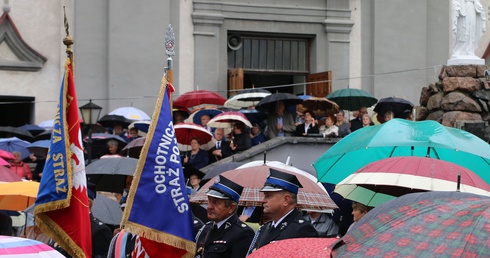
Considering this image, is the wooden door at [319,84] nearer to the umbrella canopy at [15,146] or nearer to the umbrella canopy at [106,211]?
the umbrella canopy at [15,146]

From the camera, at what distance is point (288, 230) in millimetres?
8133

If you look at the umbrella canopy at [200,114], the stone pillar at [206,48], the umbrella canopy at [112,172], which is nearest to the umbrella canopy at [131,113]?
the umbrella canopy at [200,114]

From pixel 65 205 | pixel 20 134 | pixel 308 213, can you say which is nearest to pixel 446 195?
pixel 65 205

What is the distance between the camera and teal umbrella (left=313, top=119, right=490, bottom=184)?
9.80 metres

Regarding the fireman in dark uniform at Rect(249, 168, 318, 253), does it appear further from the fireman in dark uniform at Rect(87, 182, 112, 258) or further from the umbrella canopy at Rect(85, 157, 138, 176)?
the umbrella canopy at Rect(85, 157, 138, 176)

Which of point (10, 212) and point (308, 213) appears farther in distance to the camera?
point (10, 212)

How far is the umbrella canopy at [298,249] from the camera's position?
16.6 feet

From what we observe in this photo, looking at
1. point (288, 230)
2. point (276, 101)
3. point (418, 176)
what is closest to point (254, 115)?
point (276, 101)

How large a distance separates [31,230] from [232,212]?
10.8 ft

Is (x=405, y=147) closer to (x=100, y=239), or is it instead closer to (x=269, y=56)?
(x=100, y=239)

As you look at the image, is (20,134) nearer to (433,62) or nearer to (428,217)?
(433,62)

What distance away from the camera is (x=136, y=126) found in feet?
68.5

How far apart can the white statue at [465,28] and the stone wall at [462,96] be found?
190 millimetres

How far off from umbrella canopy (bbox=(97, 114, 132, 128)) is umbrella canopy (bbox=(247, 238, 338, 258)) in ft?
55.5
